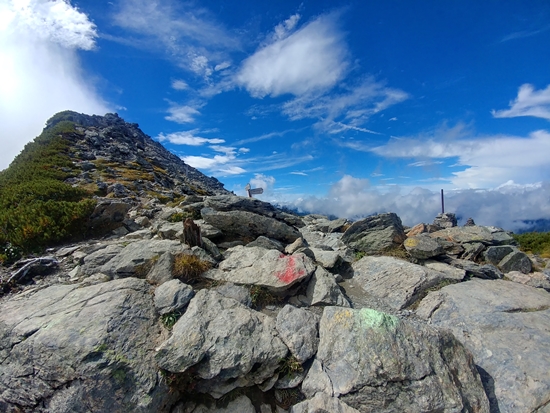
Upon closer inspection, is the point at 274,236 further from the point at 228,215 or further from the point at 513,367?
the point at 513,367

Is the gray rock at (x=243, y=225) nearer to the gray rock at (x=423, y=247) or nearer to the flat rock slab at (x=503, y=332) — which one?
the gray rock at (x=423, y=247)

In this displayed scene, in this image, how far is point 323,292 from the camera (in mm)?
9398

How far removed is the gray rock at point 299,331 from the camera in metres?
6.84

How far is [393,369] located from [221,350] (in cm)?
414

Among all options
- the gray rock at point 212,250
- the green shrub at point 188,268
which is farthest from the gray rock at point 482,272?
the green shrub at point 188,268

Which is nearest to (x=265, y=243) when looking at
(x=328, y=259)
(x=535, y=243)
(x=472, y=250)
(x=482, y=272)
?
Result: (x=328, y=259)

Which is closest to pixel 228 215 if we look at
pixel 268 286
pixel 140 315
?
pixel 268 286

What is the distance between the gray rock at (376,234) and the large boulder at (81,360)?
11417 millimetres

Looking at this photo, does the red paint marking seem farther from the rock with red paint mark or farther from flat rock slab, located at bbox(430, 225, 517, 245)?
flat rock slab, located at bbox(430, 225, 517, 245)

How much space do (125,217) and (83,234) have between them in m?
2.94

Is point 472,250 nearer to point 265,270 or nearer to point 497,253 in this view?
point 497,253

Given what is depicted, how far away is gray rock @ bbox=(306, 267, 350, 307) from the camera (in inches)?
361

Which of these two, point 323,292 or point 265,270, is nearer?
point 323,292

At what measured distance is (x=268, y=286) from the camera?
9.27 metres
